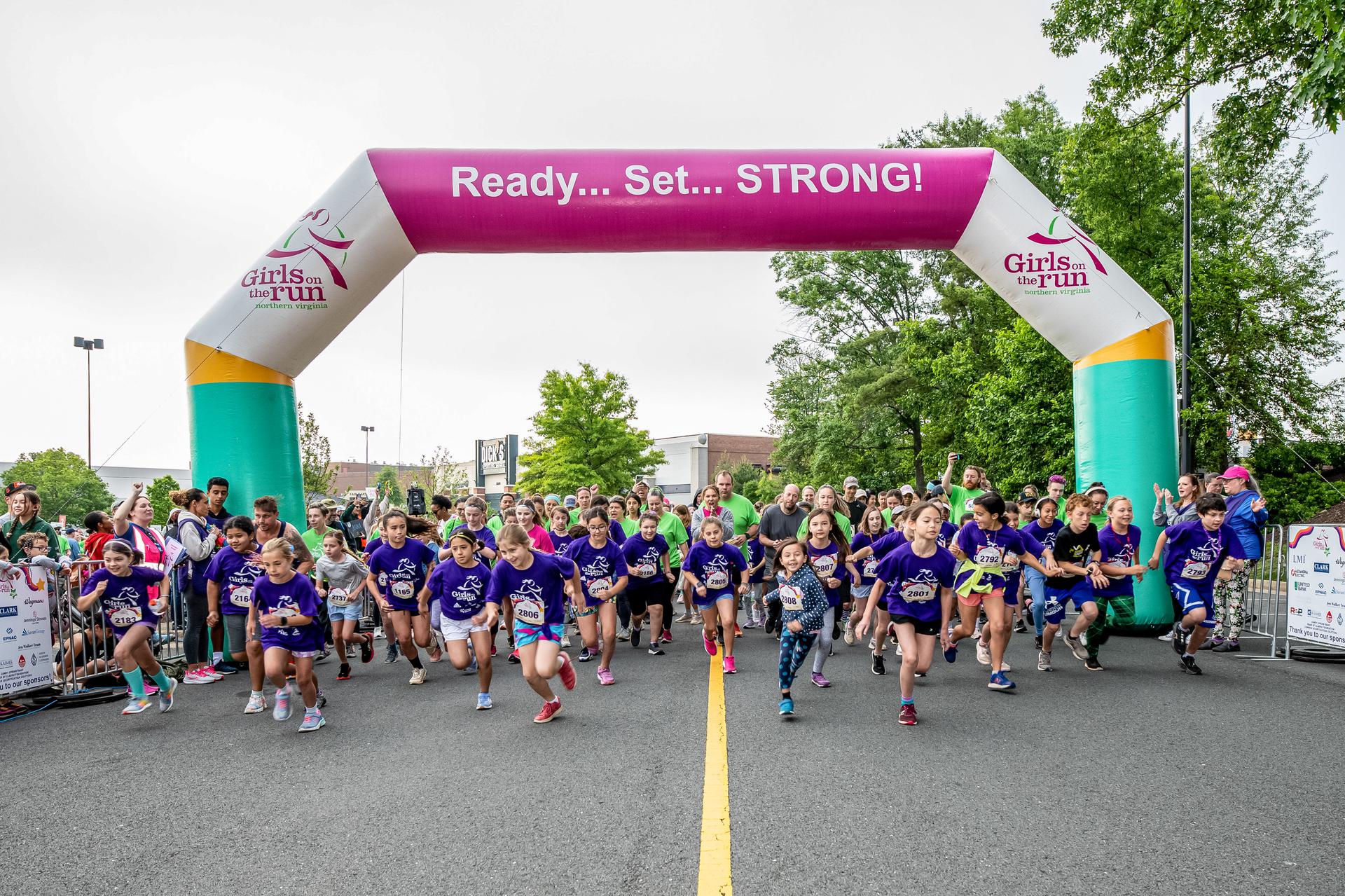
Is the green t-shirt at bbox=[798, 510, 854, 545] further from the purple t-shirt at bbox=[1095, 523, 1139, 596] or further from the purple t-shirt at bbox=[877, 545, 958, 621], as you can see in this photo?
the purple t-shirt at bbox=[1095, 523, 1139, 596]

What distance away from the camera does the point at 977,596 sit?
7.32m

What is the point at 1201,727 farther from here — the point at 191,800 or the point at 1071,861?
the point at 191,800

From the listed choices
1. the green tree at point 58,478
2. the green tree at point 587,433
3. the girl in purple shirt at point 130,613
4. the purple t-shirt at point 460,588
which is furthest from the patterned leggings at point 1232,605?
the green tree at point 58,478

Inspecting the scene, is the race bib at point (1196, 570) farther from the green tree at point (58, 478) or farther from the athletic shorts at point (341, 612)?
the green tree at point (58, 478)

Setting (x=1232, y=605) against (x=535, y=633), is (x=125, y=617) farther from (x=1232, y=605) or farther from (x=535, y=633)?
(x=1232, y=605)

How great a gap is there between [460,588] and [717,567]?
242 centimetres

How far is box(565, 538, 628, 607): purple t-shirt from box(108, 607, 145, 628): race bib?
12.6ft

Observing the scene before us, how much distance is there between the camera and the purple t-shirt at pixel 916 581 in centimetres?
631

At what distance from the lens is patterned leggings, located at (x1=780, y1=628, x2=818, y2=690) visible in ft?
20.2

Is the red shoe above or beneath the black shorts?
beneath

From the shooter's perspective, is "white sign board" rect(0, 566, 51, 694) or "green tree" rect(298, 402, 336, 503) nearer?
"white sign board" rect(0, 566, 51, 694)

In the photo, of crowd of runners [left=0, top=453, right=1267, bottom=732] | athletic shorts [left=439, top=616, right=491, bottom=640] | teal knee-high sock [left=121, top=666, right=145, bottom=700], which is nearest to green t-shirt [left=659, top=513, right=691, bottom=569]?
crowd of runners [left=0, top=453, right=1267, bottom=732]

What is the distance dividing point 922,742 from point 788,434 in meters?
27.1

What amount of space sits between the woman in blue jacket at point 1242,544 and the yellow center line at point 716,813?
18.1 feet
